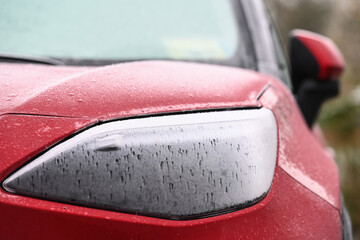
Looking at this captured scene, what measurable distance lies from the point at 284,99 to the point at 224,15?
0.72 metres

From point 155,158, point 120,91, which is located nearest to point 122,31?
point 120,91

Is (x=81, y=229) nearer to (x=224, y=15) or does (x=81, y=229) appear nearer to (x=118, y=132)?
(x=118, y=132)

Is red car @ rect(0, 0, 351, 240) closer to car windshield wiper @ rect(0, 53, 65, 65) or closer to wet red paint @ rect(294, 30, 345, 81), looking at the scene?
car windshield wiper @ rect(0, 53, 65, 65)

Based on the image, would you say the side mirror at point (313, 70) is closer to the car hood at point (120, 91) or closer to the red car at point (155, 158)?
the red car at point (155, 158)

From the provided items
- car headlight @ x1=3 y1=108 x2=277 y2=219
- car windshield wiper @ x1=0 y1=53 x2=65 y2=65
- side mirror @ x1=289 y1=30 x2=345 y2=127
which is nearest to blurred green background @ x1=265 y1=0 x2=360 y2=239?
side mirror @ x1=289 y1=30 x2=345 y2=127

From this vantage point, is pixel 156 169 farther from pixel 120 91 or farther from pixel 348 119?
pixel 348 119

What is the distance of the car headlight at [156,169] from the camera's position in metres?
1.09

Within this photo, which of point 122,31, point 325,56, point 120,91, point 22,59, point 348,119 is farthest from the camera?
point 348,119

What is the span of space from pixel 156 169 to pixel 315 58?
1.39 meters

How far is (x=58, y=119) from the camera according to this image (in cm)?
113

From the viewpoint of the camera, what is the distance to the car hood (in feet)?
3.83

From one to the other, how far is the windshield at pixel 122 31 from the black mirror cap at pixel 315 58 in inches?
13.8

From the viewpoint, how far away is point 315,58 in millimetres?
2297

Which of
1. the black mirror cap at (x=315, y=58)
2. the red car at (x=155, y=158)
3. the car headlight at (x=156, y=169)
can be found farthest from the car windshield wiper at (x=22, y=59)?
the black mirror cap at (x=315, y=58)
